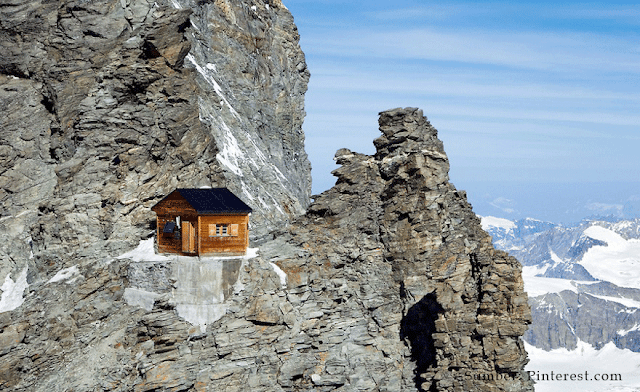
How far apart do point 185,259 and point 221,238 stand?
3.10 meters

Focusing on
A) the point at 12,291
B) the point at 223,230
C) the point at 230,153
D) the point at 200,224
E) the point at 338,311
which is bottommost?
the point at 338,311

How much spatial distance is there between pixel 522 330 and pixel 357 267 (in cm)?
1391

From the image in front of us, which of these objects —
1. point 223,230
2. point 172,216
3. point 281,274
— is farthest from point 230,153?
point 281,274

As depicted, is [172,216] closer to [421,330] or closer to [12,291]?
[12,291]

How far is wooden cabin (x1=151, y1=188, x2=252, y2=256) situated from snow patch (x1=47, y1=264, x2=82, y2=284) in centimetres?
629

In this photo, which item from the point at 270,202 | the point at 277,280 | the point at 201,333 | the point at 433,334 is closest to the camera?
the point at 201,333

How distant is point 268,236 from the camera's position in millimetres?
64062

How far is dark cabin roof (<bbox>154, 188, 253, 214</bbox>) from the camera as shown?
57625mm

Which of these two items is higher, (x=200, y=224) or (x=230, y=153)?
(x=230, y=153)

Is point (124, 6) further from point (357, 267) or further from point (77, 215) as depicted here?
point (357, 267)

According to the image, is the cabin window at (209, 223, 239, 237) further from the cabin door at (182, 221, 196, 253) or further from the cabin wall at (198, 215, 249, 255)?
the cabin door at (182, 221, 196, 253)

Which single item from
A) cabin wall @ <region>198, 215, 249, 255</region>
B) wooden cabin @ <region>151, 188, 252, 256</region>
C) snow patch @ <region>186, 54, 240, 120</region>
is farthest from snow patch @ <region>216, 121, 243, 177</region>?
cabin wall @ <region>198, 215, 249, 255</region>

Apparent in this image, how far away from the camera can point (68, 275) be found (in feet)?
191

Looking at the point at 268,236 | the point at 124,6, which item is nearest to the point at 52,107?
the point at 124,6
